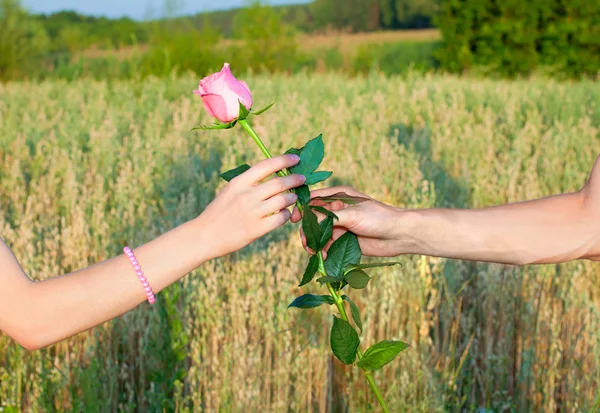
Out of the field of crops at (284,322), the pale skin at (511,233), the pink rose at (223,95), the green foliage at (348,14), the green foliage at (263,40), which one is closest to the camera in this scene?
the pink rose at (223,95)

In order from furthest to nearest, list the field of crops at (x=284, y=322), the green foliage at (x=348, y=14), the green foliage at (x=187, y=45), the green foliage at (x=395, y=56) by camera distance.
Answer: the green foliage at (x=348, y=14) < the green foliage at (x=395, y=56) < the green foliage at (x=187, y=45) < the field of crops at (x=284, y=322)

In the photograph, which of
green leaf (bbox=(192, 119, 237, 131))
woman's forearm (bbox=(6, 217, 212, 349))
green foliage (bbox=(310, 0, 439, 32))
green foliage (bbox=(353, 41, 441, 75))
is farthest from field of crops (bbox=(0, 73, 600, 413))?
green foliage (bbox=(310, 0, 439, 32))

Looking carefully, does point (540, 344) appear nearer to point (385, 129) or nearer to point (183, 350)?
point (183, 350)

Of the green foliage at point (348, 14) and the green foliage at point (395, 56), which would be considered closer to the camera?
the green foliage at point (395, 56)

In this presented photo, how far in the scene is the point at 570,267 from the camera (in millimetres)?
2875

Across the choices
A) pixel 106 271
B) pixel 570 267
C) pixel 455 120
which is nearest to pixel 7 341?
pixel 106 271

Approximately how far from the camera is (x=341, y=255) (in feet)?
4.00

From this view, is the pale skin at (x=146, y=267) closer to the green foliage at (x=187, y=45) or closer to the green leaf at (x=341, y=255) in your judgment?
the green leaf at (x=341, y=255)

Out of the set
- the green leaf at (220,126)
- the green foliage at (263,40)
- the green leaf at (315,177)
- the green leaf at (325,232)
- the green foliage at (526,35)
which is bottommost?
the green foliage at (526,35)

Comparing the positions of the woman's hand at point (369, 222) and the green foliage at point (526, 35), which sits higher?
the woman's hand at point (369, 222)

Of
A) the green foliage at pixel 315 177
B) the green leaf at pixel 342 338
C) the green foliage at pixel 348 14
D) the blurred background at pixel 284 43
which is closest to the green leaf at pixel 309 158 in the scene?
the green foliage at pixel 315 177

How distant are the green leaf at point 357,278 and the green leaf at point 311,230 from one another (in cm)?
6

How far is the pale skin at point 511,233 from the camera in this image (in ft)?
5.11

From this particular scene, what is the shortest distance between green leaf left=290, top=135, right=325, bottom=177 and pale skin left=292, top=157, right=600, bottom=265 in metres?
0.37
